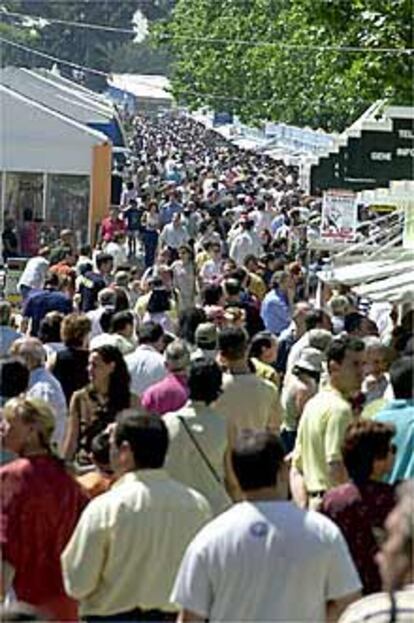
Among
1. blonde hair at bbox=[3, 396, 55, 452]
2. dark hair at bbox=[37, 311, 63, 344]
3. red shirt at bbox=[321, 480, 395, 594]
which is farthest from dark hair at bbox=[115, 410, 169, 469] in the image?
dark hair at bbox=[37, 311, 63, 344]

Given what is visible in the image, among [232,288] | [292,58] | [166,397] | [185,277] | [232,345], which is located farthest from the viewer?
[292,58]

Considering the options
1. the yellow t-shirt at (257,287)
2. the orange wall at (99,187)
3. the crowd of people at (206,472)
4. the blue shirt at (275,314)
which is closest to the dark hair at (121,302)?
the crowd of people at (206,472)

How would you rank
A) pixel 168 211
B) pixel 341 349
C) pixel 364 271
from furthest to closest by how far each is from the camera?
pixel 168 211 → pixel 364 271 → pixel 341 349

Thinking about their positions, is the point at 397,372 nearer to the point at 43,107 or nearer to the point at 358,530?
the point at 358,530

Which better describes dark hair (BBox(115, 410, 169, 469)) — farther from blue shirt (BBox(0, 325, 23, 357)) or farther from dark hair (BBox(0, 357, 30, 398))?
blue shirt (BBox(0, 325, 23, 357))

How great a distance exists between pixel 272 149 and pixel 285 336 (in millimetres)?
49491

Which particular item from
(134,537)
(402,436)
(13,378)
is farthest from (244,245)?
(134,537)

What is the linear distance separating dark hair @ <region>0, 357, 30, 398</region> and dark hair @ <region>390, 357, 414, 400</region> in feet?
6.24

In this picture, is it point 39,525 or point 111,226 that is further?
point 111,226

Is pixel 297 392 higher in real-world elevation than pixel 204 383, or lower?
lower

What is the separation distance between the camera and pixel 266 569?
255 inches

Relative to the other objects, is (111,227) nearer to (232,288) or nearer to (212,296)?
(232,288)

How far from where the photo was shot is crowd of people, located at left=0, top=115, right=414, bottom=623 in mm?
6488

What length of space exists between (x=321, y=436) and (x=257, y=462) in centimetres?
272
